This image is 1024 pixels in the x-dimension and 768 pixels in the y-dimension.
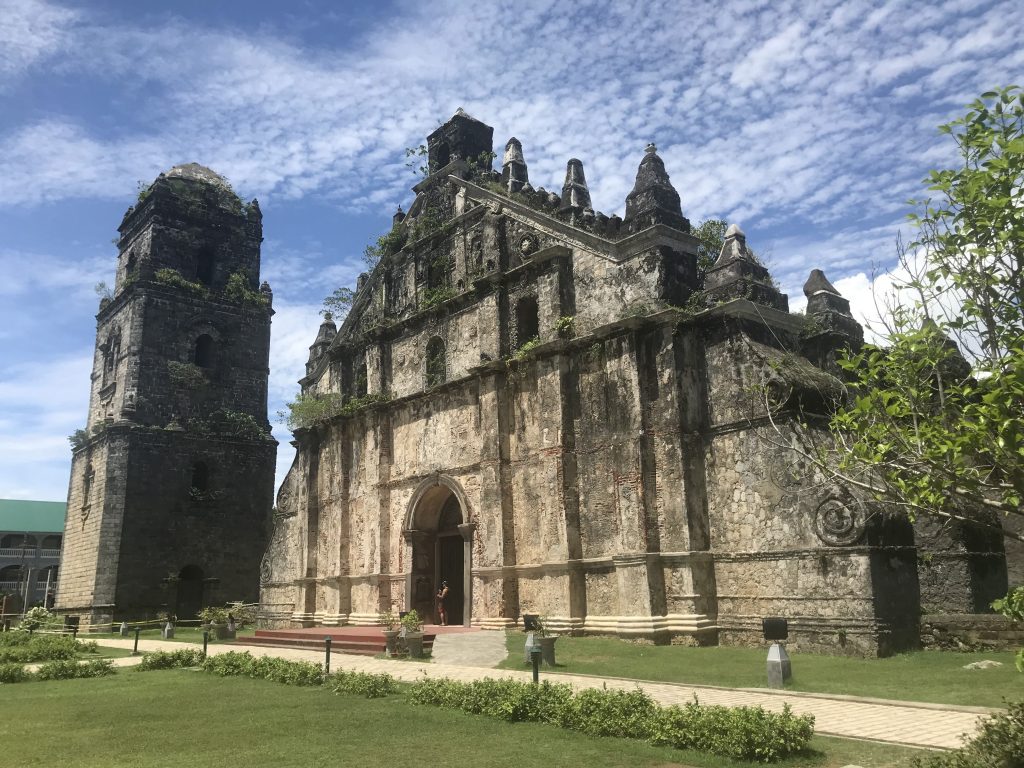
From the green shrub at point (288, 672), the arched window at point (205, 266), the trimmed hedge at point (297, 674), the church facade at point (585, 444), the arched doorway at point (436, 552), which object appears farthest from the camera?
the arched window at point (205, 266)

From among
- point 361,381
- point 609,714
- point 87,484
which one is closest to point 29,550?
point 87,484

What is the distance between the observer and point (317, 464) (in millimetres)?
25531

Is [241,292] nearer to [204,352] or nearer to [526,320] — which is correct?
[204,352]

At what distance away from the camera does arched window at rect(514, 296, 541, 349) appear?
20.0 metres

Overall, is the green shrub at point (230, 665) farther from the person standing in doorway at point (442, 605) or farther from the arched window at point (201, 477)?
the arched window at point (201, 477)

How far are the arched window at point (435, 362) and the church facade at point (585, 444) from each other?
64 mm

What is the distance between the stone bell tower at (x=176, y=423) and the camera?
31562mm

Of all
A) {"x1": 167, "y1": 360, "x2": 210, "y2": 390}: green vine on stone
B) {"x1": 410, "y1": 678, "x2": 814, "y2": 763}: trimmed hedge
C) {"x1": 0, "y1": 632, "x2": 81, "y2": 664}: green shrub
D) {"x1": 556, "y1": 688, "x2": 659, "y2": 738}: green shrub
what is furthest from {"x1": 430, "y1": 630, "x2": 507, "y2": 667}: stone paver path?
{"x1": 167, "y1": 360, "x2": 210, "y2": 390}: green vine on stone

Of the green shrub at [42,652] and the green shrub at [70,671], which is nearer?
the green shrub at [70,671]

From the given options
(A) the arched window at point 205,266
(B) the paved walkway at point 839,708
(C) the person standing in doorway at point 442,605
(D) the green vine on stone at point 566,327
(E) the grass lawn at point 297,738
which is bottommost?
(E) the grass lawn at point 297,738

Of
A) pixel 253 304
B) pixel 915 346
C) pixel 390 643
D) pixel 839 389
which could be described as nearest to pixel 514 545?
pixel 390 643

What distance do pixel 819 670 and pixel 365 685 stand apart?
21.1ft

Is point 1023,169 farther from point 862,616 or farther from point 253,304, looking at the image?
point 253,304

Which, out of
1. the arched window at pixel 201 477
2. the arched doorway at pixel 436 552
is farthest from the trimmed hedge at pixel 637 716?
the arched window at pixel 201 477
